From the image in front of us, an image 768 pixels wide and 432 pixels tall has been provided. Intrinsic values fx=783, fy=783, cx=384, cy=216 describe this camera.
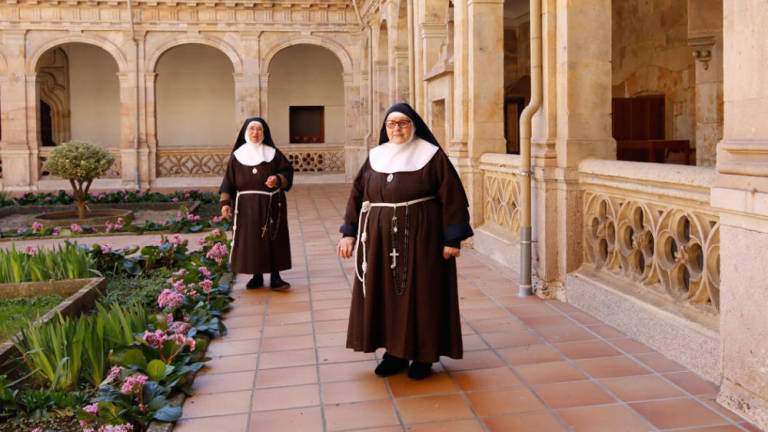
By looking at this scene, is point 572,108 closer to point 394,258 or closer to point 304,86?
point 394,258

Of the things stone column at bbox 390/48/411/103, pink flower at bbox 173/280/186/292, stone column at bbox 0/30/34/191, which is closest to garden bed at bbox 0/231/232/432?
pink flower at bbox 173/280/186/292

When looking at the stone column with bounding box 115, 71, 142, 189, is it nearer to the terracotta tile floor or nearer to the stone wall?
the stone wall

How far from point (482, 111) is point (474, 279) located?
249 cm

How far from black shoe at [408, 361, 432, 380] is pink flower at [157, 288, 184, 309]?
6.39 feet

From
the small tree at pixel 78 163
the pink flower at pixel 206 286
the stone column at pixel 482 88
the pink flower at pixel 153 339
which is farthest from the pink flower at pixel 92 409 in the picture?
the small tree at pixel 78 163

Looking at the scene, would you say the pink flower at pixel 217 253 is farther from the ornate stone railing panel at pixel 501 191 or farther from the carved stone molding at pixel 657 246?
the carved stone molding at pixel 657 246

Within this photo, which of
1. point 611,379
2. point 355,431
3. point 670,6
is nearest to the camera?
point 355,431

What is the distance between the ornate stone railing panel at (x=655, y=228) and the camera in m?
4.56

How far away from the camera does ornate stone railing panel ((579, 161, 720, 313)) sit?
456cm

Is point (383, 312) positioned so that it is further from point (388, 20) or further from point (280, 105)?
point (280, 105)

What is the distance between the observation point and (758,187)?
3.61 m

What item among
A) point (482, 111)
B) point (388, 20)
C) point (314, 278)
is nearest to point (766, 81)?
point (314, 278)

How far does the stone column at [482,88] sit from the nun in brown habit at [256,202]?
111 inches

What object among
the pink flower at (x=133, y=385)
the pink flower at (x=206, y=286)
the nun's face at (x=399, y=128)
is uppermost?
the nun's face at (x=399, y=128)
